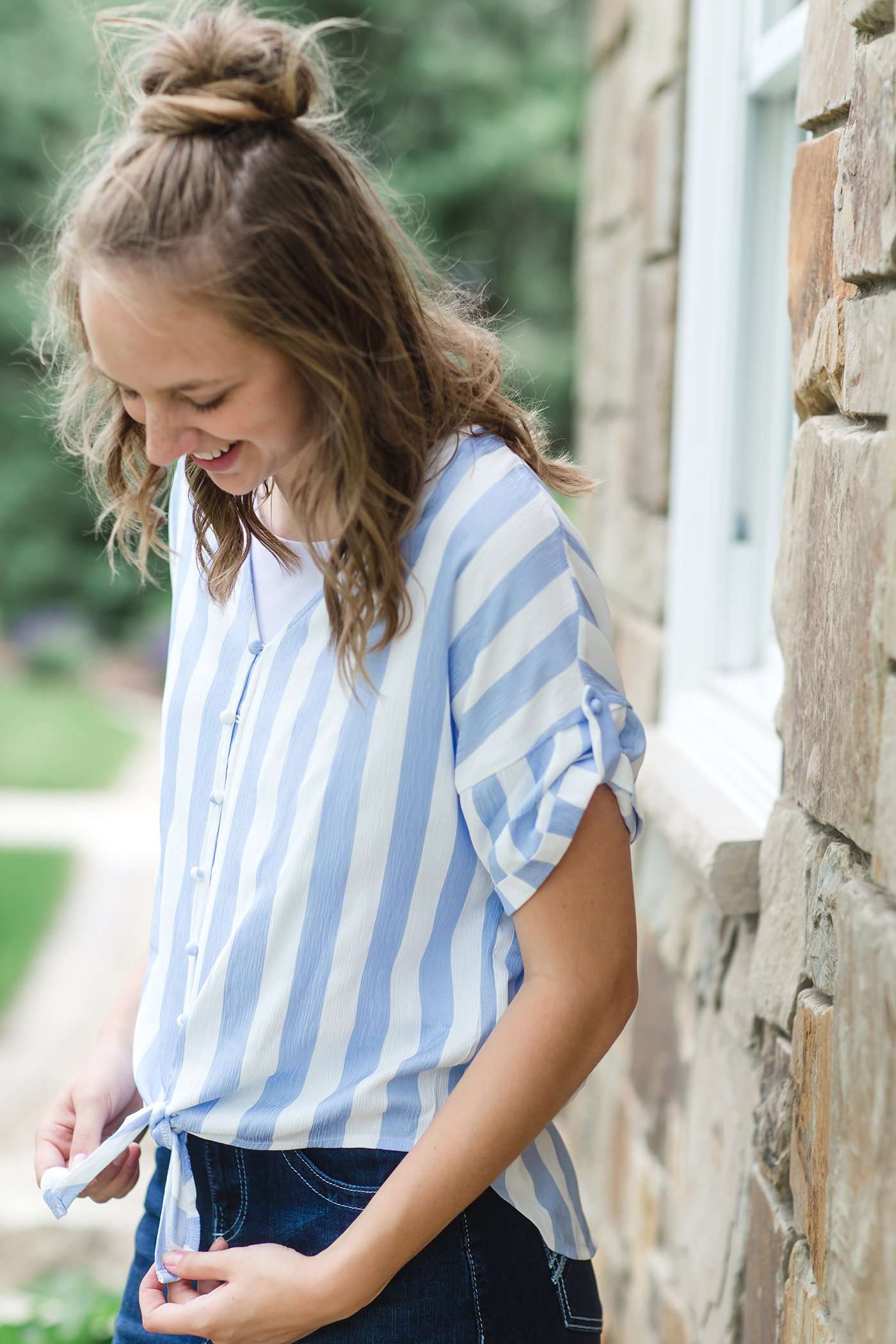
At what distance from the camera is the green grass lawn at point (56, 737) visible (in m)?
6.95

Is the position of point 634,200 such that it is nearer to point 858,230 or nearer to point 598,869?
point 858,230

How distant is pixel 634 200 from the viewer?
2561 millimetres

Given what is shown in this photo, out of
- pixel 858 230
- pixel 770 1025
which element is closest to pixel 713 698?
pixel 770 1025

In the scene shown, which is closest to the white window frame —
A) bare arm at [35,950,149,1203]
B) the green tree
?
bare arm at [35,950,149,1203]

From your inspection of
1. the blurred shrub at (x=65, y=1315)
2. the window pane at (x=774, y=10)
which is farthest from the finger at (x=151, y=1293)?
the window pane at (x=774, y=10)

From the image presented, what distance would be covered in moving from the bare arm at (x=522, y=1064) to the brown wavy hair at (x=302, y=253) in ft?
0.77

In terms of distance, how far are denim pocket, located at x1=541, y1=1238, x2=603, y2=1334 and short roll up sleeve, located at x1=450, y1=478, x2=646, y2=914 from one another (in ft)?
1.08

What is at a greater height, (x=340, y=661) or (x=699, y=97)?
(x=699, y=97)

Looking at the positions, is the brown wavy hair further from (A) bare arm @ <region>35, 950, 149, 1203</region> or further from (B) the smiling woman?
(A) bare arm @ <region>35, 950, 149, 1203</region>

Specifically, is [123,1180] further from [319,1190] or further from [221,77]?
[221,77]

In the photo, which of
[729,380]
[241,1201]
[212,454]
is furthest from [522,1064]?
[729,380]

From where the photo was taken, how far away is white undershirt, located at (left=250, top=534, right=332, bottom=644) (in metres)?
1.08

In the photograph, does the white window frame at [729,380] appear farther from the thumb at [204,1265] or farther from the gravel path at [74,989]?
the thumb at [204,1265]

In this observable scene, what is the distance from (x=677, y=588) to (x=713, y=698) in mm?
216
